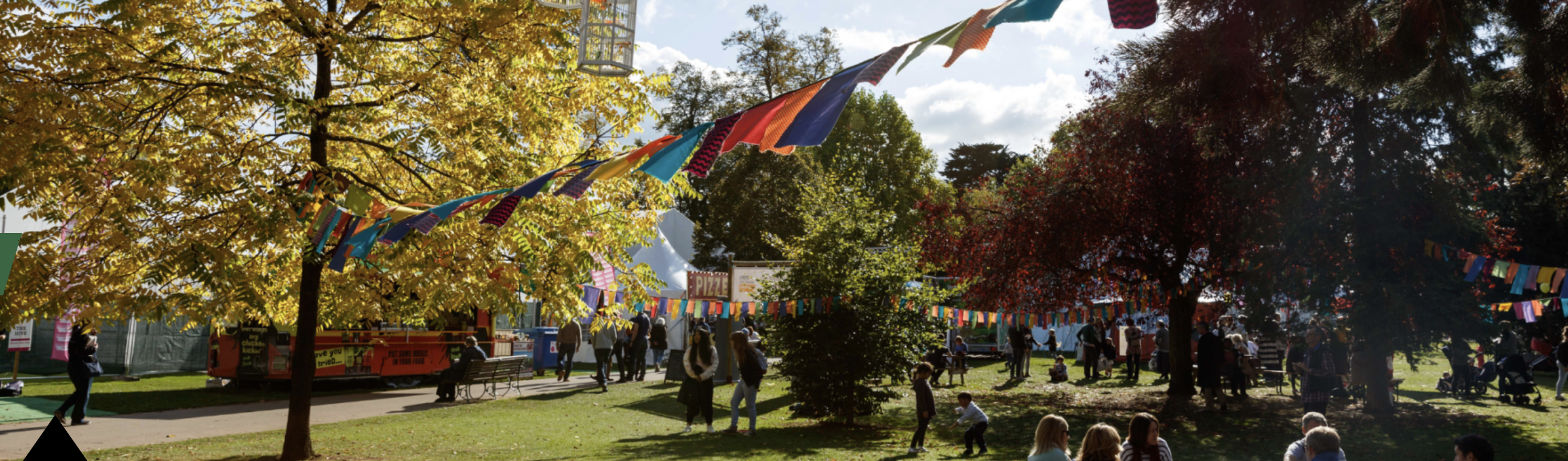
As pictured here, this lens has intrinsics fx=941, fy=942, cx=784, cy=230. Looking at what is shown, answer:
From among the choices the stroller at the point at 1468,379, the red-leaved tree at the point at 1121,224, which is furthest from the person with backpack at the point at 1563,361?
the red-leaved tree at the point at 1121,224

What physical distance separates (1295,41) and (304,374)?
10577mm

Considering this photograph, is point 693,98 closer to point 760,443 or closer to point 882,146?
point 882,146

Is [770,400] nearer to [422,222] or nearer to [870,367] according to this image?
[870,367]

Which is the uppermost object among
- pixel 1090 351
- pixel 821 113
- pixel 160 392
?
pixel 821 113

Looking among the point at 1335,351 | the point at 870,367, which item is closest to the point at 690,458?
the point at 870,367

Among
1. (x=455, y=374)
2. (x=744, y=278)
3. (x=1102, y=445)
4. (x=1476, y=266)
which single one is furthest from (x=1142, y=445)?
(x=455, y=374)

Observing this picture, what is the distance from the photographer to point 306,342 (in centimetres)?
943

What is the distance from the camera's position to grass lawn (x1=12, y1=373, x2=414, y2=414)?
48.4ft

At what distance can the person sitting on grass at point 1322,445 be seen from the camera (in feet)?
20.9

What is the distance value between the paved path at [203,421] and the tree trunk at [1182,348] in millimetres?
12570

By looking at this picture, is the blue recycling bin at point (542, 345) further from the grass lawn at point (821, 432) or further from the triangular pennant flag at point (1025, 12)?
the triangular pennant flag at point (1025, 12)

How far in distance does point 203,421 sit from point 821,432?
8531 mm

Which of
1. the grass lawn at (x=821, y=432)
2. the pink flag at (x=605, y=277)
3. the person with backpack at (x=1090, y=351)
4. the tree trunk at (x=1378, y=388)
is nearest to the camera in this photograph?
the pink flag at (x=605, y=277)

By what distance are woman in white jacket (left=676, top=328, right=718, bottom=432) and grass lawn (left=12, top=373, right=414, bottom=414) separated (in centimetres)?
791
